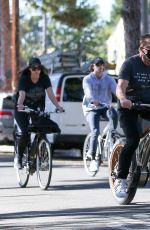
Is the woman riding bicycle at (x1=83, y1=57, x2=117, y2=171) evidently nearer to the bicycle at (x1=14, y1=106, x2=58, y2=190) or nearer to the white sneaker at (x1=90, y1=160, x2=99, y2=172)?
the white sneaker at (x1=90, y1=160, x2=99, y2=172)

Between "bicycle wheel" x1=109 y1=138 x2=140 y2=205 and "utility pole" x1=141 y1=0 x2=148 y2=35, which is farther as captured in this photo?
"utility pole" x1=141 y1=0 x2=148 y2=35

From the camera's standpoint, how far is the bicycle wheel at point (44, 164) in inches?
474

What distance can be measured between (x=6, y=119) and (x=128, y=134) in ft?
45.9

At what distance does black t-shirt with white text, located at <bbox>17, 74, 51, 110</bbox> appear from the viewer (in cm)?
1248

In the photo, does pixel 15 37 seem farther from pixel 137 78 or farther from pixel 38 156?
pixel 137 78

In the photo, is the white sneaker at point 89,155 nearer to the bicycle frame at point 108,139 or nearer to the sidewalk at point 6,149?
the bicycle frame at point 108,139

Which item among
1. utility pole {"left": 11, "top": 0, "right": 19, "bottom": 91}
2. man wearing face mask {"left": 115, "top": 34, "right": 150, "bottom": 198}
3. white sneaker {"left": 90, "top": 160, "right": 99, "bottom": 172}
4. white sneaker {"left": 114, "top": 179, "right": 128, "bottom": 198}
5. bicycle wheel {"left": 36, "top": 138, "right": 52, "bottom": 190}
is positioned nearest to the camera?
man wearing face mask {"left": 115, "top": 34, "right": 150, "bottom": 198}

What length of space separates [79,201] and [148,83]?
5.95ft

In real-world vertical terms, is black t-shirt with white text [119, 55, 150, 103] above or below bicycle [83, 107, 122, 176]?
above

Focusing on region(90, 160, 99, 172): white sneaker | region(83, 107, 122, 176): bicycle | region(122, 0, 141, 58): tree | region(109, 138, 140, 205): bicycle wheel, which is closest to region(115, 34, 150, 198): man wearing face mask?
region(109, 138, 140, 205): bicycle wheel

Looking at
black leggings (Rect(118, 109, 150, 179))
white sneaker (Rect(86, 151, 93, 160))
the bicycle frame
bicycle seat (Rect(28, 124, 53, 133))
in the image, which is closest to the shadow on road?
black leggings (Rect(118, 109, 150, 179))

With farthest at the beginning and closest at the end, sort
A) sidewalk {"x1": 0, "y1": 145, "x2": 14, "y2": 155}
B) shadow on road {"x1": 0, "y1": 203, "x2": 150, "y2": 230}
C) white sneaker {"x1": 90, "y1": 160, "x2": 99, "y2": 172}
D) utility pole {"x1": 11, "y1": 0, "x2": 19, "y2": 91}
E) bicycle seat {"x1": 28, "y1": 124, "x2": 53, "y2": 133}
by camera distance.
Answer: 1. utility pole {"x1": 11, "y1": 0, "x2": 19, "y2": 91}
2. sidewalk {"x1": 0, "y1": 145, "x2": 14, "y2": 155}
3. white sneaker {"x1": 90, "y1": 160, "x2": 99, "y2": 172}
4. bicycle seat {"x1": 28, "y1": 124, "x2": 53, "y2": 133}
5. shadow on road {"x1": 0, "y1": 203, "x2": 150, "y2": 230}

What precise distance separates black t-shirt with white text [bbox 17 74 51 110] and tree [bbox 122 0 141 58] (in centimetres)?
797

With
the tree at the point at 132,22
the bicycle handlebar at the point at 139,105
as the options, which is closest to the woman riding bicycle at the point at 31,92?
the bicycle handlebar at the point at 139,105
